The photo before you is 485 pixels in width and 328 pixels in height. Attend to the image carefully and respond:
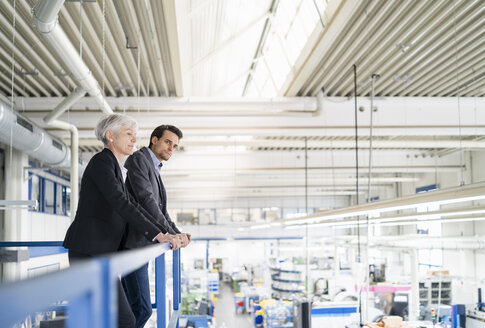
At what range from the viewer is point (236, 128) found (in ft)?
27.2

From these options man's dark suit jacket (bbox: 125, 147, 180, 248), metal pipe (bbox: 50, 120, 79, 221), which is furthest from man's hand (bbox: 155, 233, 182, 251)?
metal pipe (bbox: 50, 120, 79, 221)

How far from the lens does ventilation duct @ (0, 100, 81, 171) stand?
19.3 feet

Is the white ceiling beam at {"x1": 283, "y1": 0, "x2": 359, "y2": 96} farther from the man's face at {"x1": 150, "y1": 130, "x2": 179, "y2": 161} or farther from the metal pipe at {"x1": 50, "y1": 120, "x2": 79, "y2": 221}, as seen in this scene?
the metal pipe at {"x1": 50, "y1": 120, "x2": 79, "y2": 221}

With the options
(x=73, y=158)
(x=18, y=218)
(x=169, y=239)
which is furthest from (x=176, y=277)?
(x=18, y=218)

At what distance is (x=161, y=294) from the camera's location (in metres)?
2.42

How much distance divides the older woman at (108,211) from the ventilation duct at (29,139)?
4.03 metres

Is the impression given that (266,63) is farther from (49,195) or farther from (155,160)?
(49,195)

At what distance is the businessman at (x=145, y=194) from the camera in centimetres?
247

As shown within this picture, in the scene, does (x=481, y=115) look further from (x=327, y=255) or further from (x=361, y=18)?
(x=327, y=255)

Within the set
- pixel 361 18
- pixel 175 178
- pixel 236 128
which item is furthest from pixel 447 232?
pixel 361 18

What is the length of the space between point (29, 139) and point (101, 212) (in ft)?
17.8

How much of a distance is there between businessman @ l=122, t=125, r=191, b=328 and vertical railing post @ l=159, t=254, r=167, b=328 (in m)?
0.08

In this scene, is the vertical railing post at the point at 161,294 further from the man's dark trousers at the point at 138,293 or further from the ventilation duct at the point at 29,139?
Answer: the ventilation duct at the point at 29,139

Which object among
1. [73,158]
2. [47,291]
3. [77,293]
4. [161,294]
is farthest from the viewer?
[73,158]
